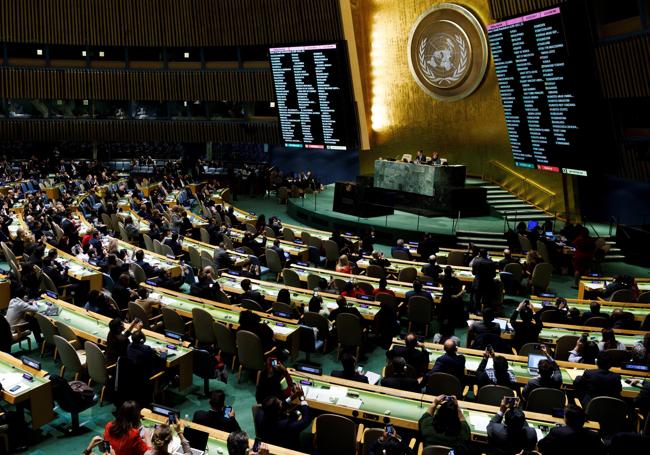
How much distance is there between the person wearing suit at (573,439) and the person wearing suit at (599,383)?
1.48 meters

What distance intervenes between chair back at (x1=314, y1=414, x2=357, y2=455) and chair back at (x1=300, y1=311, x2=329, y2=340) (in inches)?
130

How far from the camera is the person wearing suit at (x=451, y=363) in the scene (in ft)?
23.8

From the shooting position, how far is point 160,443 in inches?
194

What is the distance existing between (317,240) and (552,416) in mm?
9241

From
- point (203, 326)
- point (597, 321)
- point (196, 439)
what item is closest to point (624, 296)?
point (597, 321)

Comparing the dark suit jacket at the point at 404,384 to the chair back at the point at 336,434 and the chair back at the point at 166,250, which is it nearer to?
the chair back at the point at 336,434

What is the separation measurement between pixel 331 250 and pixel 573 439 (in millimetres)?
9379

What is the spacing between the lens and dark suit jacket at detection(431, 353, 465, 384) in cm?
726

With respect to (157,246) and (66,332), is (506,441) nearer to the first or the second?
(66,332)

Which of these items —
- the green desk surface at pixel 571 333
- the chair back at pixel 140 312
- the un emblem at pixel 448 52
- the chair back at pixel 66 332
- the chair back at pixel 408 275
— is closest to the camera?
the chair back at pixel 66 332

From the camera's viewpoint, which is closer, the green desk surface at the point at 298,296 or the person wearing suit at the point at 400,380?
the person wearing suit at the point at 400,380

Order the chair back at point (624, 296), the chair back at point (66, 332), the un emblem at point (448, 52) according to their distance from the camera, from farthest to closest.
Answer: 1. the un emblem at point (448, 52)
2. the chair back at point (624, 296)
3. the chair back at point (66, 332)

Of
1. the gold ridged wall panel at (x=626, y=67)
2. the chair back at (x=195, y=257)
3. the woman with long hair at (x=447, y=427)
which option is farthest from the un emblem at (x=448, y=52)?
the woman with long hair at (x=447, y=427)

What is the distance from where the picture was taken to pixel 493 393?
6.72m
